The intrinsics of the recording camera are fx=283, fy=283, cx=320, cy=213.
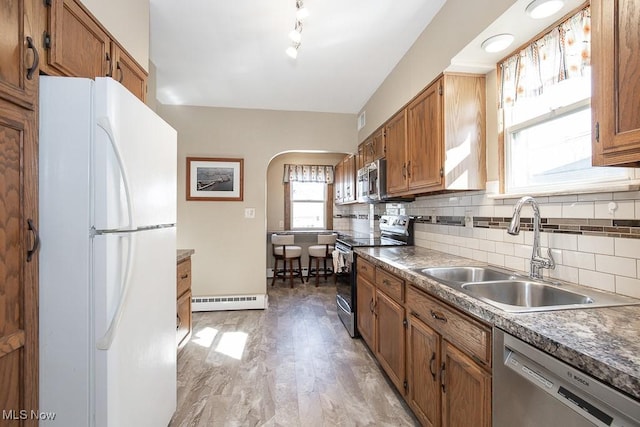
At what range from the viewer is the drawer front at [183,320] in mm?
2448

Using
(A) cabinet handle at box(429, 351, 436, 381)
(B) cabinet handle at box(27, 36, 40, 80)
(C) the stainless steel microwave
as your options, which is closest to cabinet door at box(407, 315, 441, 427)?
(A) cabinet handle at box(429, 351, 436, 381)

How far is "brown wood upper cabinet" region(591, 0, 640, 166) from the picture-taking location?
88 cm

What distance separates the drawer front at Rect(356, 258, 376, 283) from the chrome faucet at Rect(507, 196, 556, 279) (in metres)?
1.09

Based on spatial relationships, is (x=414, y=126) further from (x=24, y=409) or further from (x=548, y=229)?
(x=24, y=409)

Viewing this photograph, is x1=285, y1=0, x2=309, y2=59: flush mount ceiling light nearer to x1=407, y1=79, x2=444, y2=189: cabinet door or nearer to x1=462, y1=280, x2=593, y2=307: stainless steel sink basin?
x1=407, y1=79, x2=444, y2=189: cabinet door

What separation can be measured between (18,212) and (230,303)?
9.98ft

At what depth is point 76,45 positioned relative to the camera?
1291mm

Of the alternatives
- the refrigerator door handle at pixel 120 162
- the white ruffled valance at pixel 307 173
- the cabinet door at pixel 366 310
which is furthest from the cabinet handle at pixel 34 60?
the white ruffled valance at pixel 307 173

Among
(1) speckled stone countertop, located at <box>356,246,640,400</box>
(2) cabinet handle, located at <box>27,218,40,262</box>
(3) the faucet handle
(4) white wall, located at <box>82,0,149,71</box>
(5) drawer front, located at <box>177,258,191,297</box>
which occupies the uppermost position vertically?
(4) white wall, located at <box>82,0,149,71</box>

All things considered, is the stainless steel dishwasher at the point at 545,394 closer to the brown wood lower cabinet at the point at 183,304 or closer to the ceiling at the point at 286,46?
the ceiling at the point at 286,46

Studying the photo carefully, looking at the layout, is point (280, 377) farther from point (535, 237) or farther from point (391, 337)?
point (535, 237)

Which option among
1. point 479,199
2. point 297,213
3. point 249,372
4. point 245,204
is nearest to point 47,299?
point 249,372

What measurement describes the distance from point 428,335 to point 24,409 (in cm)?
166

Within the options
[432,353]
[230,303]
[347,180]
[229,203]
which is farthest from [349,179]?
[432,353]
